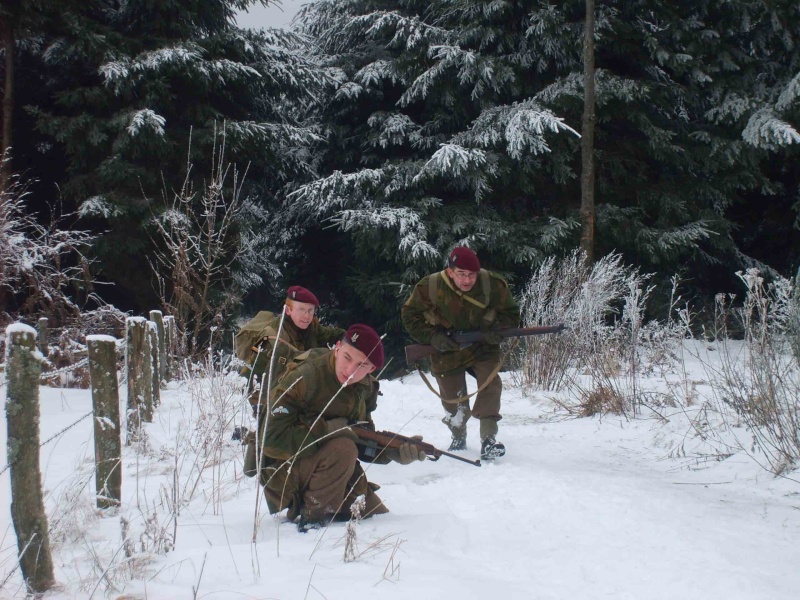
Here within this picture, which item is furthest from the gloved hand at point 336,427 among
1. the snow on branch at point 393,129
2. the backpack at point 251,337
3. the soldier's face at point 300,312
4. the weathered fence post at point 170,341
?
the snow on branch at point 393,129

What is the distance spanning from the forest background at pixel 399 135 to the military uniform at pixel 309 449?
7.51 m

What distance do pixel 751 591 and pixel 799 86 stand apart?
1174 cm

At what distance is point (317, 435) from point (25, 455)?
1348 millimetres

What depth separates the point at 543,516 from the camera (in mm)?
3516

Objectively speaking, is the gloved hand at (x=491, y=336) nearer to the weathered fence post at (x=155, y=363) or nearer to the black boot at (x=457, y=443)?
the black boot at (x=457, y=443)

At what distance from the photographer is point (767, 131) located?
Result: 39.0 ft

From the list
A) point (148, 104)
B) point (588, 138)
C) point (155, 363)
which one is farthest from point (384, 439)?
point (588, 138)

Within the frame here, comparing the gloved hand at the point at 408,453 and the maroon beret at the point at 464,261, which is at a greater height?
the maroon beret at the point at 464,261

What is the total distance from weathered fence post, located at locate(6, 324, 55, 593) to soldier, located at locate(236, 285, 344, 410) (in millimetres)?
2021

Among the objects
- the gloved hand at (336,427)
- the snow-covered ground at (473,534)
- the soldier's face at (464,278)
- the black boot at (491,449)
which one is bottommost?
the snow-covered ground at (473,534)

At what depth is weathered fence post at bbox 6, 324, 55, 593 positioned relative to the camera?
2.28 meters

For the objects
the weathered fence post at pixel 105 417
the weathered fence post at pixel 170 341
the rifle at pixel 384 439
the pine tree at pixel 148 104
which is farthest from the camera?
the pine tree at pixel 148 104

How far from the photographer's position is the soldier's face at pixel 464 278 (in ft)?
15.4

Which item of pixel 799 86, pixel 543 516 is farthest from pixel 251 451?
pixel 799 86
